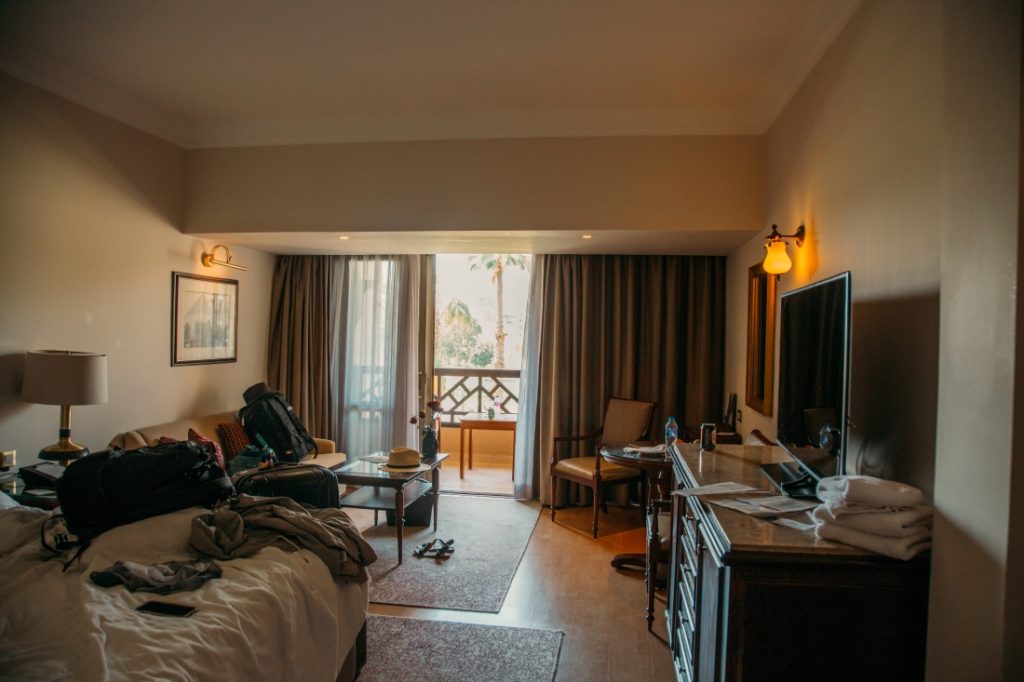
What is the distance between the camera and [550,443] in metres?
5.04

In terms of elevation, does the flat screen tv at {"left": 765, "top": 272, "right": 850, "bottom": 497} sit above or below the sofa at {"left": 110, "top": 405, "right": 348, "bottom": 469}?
above

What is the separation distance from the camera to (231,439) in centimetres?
445

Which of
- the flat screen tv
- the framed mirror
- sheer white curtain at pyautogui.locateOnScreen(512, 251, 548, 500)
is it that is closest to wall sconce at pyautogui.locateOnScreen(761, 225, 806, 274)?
the framed mirror

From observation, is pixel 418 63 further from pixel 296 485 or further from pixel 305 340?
pixel 305 340

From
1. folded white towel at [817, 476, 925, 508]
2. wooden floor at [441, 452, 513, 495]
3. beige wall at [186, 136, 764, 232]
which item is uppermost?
beige wall at [186, 136, 764, 232]

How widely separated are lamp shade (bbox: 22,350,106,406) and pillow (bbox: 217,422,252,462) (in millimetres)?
1278

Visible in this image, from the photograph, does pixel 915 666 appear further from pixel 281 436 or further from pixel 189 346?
pixel 189 346

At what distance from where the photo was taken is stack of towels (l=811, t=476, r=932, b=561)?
1.35m

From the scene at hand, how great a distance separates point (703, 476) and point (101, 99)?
12.9 ft

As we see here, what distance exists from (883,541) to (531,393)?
12.4 ft

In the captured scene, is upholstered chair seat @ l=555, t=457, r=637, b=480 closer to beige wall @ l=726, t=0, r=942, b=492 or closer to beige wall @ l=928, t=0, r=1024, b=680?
beige wall @ l=726, t=0, r=942, b=492

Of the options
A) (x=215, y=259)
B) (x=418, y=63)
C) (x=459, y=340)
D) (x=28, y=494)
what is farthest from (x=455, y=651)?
(x=459, y=340)

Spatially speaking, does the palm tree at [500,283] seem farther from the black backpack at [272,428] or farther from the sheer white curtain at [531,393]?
the black backpack at [272,428]

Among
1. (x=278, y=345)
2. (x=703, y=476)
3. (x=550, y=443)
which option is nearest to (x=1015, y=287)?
(x=703, y=476)
